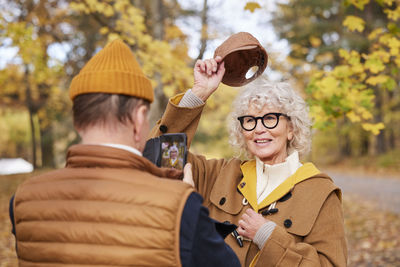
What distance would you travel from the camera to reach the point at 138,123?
1.35 m

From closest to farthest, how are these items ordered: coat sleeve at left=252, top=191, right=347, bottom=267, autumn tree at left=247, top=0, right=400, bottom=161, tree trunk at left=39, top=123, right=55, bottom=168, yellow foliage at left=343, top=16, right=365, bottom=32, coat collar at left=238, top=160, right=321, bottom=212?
1. coat sleeve at left=252, top=191, right=347, bottom=267
2. coat collar at left=238, top=160, right=321, bottom=212
3. autumn tree at left=247, top=0, right=400, bottom=161
4. yellow foliage at left=343, top=16, right=365, bottom=32
5. tree trunk at left=39, top=123, right=55, bottom=168

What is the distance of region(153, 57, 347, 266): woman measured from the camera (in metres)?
1.92

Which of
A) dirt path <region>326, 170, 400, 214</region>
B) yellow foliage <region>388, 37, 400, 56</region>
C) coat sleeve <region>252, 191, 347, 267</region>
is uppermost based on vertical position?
yellow foliage <region>388, 37, 400, 56</region>

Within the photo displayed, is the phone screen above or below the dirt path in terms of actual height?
above

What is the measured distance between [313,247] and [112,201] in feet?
4.00

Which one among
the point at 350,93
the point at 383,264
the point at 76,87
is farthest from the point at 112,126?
the point at 383,264

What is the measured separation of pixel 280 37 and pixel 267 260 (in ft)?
55.5

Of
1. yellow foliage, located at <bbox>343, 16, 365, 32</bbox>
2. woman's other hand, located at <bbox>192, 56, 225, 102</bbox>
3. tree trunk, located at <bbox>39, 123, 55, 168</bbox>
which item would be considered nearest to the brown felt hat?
woman's other hand, located at <bbox>192, 56, 225, 102</bbox>

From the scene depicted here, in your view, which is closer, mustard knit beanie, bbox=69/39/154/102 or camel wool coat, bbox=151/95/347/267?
mustard knit beanie, bbox=69/39/154/102

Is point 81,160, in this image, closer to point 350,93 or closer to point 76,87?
point 76,87

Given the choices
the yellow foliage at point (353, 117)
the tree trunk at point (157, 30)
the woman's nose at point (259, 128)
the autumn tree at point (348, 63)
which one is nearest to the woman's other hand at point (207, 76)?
the woman's nose at point (259, 128)

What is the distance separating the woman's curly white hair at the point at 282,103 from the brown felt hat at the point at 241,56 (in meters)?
0.10

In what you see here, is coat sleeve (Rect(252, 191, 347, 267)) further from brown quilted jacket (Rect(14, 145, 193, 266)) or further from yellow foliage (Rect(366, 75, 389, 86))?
yellow foliage (Rect(366, 75, 389, 86))

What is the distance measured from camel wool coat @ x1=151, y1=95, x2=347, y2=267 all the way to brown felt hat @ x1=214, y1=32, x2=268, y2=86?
0.35 m
